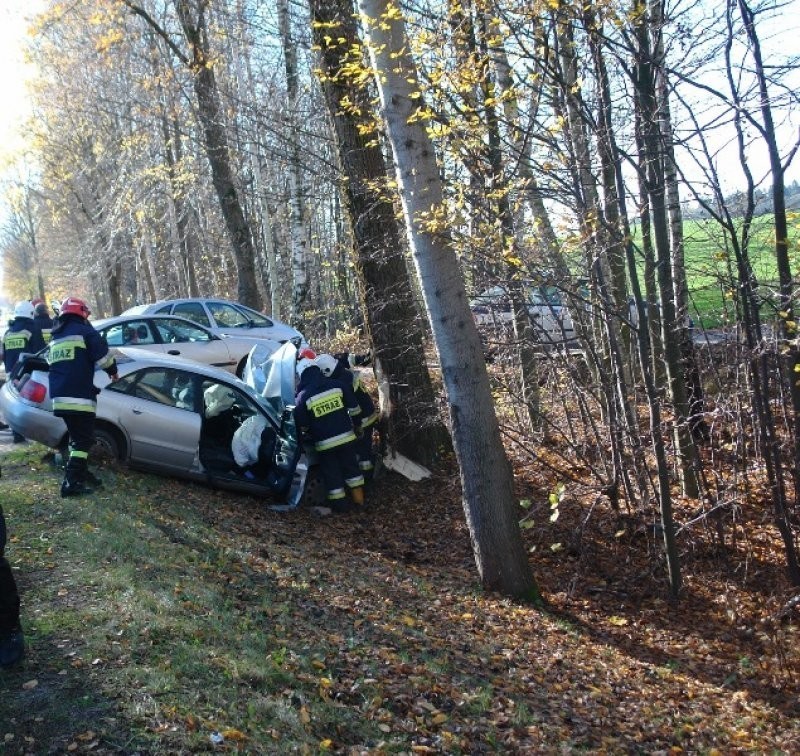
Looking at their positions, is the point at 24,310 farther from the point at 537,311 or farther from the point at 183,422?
the point at 537,311

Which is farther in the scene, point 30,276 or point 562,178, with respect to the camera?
point 30,276

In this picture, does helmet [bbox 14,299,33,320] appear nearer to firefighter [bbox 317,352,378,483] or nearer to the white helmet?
the white helmet

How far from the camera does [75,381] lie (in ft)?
25.5

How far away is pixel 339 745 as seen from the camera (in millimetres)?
4086

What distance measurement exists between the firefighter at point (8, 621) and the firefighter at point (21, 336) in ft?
25.5

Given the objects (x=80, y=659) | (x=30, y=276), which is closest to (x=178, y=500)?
(x=80, y=659)

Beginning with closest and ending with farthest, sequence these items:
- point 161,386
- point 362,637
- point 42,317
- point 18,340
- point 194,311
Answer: point 362,637 < point 161,386 < point 18,340 < point 42,317 < point 194,311

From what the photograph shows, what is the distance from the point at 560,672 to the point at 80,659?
3.22m

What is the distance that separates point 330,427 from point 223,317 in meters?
7.42

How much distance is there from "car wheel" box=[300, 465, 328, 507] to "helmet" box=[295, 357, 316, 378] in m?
1.14

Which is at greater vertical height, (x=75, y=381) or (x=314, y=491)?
(x=75, y=381)

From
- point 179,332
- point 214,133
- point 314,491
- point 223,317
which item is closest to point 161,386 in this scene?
point 314,491

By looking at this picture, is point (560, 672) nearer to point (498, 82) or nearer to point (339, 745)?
point (339, 745)

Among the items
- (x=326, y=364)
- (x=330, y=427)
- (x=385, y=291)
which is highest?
(x=385, y=291)
